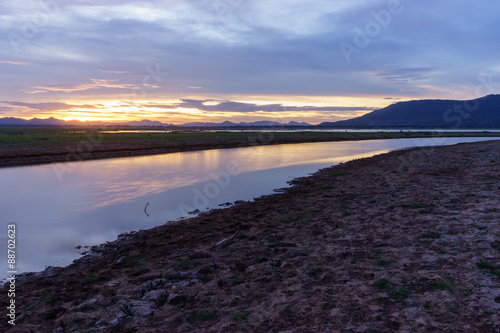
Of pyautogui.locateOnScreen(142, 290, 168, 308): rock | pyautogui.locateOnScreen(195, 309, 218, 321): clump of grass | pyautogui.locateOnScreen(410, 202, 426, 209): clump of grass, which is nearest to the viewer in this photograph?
pyautogui.locateOnScreen(195, 309, 218, 321): clump of grass

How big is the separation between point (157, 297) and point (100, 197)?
15.6 meters

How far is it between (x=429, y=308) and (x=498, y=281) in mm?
2011

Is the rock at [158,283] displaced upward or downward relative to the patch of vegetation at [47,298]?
upward

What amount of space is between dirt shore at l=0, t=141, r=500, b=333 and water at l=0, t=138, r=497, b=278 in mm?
1915

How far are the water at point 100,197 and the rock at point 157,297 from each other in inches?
194

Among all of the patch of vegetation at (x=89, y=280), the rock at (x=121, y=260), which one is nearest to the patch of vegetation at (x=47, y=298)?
the patch of vegetation at (x=89, y=280)

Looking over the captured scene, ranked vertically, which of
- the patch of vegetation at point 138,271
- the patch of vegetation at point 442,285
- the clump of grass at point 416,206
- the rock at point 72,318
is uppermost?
the clump of grass at point 416,206

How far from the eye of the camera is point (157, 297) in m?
7.15

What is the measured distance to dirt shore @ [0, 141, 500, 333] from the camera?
5918 mm

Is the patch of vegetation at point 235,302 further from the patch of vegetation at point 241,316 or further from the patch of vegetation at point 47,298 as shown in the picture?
the patch of vegetation at point 47,298

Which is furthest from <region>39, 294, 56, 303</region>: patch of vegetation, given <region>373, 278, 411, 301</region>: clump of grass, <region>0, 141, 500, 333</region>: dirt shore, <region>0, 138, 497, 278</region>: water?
<region>373, 278, 411, 301</region>: clump of grass

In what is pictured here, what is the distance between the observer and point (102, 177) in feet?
92.2

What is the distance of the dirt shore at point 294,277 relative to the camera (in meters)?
5.92

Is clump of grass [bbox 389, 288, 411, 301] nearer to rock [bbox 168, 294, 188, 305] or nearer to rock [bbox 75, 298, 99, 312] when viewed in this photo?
rock [bbox 168, 294, 188, 305]
